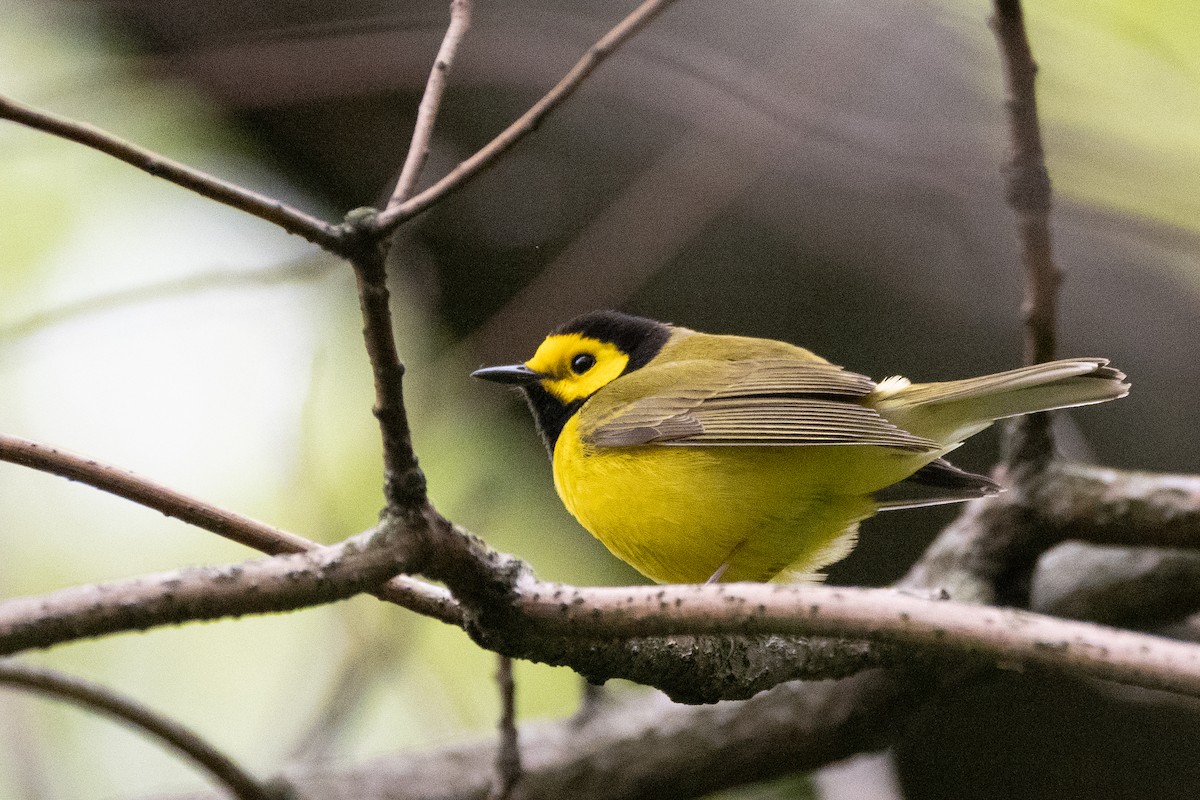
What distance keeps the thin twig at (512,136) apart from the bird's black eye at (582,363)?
3.95 feet

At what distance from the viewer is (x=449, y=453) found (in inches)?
125

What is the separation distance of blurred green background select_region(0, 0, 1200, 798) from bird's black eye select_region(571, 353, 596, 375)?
0.15m

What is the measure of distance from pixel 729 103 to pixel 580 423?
2.76ft

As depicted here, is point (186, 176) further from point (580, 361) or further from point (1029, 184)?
point (580, 361)

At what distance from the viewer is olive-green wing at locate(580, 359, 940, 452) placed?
193 centimetres

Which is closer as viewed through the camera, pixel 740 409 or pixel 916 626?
pixel 916 626

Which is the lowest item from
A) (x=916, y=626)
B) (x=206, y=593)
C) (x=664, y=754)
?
(x=916, y=626)

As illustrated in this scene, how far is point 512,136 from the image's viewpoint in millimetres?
1076

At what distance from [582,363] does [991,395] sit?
913 millimetres

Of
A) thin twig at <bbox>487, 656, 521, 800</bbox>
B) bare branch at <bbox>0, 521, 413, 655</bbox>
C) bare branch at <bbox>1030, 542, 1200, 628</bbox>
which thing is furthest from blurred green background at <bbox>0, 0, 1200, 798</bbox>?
bare branch at <bbox>0, 521, 413, 655</bbox>

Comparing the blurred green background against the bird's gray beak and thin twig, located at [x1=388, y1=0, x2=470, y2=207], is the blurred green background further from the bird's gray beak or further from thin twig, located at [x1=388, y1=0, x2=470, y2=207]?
thin twig, located at [x1=388, y1=0, x2=470, y2=207]

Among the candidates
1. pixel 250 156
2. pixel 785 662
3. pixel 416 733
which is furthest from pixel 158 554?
pixel 785 662

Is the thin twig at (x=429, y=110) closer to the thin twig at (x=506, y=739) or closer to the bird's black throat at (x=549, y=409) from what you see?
the thin twig at (x=506, y=739)

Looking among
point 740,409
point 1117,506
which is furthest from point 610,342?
point 1117,506
